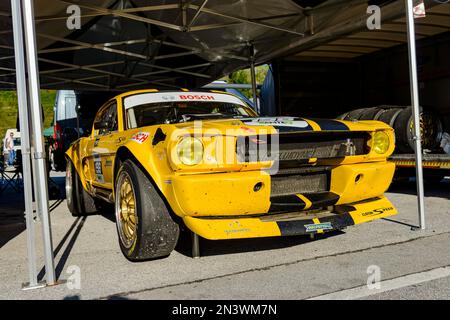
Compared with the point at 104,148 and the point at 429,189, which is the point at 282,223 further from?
the point at 429,189

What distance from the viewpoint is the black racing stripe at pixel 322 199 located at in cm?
343

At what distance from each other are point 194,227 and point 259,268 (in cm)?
61

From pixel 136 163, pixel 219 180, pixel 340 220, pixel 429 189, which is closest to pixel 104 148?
pixel 136 163

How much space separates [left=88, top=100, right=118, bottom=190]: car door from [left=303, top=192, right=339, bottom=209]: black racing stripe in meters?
1.81

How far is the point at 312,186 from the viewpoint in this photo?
11.8 ft

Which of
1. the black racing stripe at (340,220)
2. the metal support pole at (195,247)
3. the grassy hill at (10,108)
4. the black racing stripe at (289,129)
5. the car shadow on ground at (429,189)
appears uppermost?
the grassy hill at (10,108)

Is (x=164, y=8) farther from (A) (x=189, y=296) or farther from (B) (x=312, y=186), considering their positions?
(A) (x=189, y=296)

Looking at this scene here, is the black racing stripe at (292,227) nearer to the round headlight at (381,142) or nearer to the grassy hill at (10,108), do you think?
the round headlight at (381,142)

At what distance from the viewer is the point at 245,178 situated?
10.1 feet

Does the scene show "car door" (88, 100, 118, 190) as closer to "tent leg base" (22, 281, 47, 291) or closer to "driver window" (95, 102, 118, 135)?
"driver window" (95, 102, 118, 135)

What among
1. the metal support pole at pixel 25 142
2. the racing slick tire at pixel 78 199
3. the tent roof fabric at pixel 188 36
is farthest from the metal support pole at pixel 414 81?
the racing slick tire at pixel 78 199

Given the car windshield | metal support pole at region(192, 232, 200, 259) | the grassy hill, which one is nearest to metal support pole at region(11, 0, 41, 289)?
metal support pole at region(192, 232, 200, 259)

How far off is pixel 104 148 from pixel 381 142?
2649mm

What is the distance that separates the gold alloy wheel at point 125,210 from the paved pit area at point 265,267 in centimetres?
19
